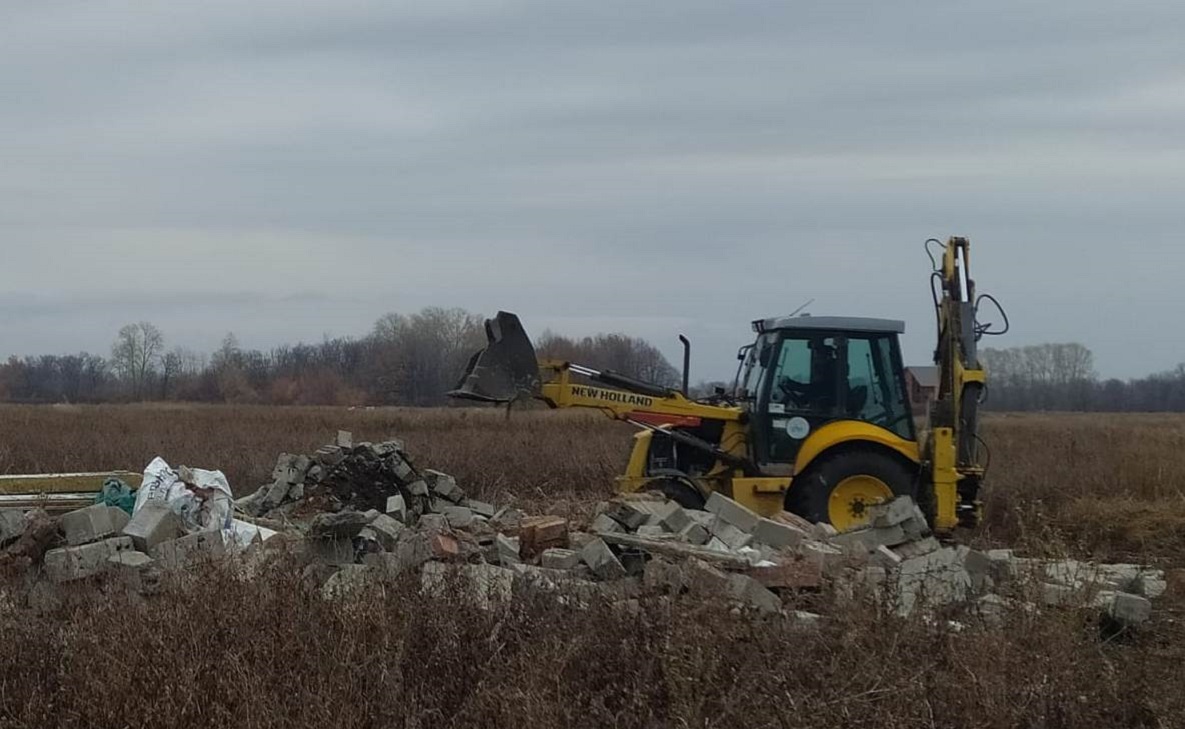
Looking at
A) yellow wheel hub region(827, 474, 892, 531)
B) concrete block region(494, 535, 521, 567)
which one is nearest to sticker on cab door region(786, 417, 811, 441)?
yellow wheel hub region(827, 474, 892, 531)

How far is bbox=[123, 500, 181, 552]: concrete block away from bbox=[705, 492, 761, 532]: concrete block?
12.8 feet

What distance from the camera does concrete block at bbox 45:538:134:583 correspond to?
7.73 meters

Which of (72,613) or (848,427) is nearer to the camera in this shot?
(72,613)

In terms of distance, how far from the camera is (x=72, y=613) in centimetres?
634

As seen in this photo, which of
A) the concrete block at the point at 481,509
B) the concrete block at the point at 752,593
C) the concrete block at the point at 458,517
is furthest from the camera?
the concrete block at the point at 481,509

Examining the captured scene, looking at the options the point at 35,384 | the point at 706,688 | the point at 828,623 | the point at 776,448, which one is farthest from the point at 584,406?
the point at 35,384

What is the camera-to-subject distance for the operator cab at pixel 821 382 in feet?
37.1

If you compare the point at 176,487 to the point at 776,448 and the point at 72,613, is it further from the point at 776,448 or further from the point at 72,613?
the point at 776,448

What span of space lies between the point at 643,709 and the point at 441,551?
3048 millimetres

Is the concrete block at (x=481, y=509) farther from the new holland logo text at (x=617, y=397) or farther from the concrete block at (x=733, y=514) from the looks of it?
the concrete block at (x=733, y=514)

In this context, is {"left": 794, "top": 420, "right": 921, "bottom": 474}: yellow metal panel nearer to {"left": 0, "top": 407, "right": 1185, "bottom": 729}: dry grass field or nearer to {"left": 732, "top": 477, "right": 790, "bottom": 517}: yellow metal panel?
{"left": 732, "top": 477, "right": 790, "bottom": 517}: yellow metal panel

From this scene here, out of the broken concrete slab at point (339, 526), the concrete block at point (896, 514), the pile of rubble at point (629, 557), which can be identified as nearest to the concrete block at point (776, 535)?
the pile of rubble at point (629, 557)

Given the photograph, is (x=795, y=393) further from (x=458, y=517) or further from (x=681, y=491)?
(x=458, y=517)

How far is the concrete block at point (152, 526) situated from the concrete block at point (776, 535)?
4096mm
